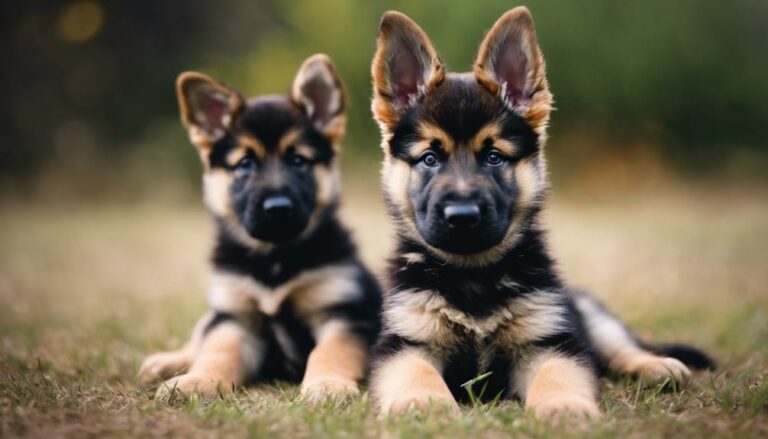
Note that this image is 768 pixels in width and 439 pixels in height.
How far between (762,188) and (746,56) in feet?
9.82

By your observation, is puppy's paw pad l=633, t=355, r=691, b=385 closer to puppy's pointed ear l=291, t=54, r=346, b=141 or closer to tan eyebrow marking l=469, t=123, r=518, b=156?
tan eyebrow marking l=469, t=123, r=518, b=156

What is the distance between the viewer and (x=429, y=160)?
12.6 ft

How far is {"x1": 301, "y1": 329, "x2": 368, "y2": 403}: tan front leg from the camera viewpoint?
149 inches

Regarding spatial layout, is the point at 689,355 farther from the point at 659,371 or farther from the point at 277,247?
the point at 277,247

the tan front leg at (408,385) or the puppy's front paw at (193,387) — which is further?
the puppy's front paw at (193,387)

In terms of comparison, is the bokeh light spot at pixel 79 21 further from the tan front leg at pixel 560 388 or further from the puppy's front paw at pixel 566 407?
the puppy's front paw at pixel 566 407

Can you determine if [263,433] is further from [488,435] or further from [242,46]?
[242,46]

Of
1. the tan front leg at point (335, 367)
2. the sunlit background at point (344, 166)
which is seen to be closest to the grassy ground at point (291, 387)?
the sunlit background at point (344, 166)

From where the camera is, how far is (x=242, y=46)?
19531mm

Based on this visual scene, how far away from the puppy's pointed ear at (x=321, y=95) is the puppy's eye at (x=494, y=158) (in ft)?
6.05

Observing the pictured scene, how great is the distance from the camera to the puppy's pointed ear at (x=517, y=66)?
3910mm

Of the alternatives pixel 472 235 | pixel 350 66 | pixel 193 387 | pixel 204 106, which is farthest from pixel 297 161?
pixel 350 66

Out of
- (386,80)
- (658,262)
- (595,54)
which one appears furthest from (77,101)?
(386,80)

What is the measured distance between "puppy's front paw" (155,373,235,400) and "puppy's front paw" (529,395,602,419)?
1.68 m
